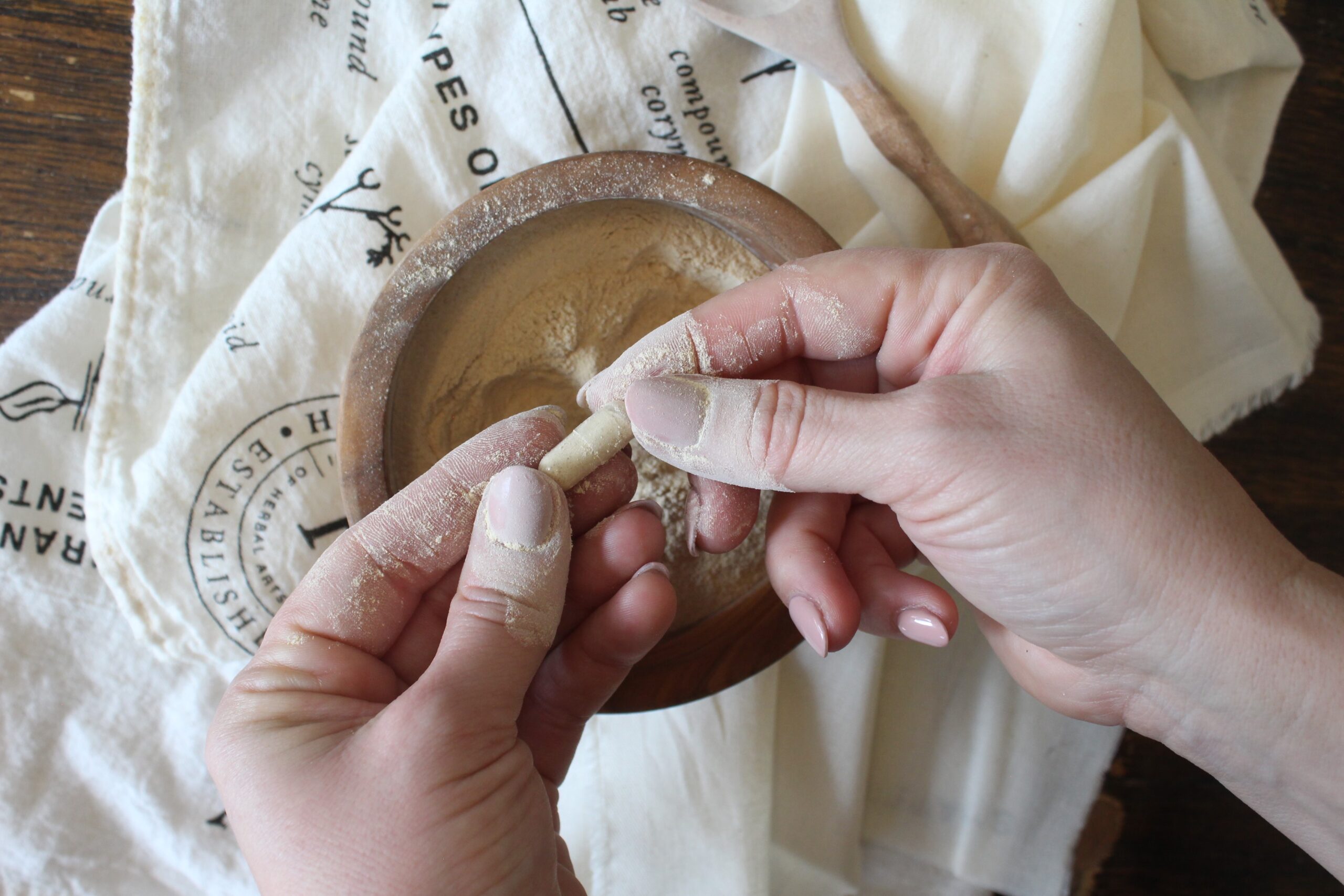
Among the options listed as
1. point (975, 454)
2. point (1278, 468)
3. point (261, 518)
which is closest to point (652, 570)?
point (975, 454)

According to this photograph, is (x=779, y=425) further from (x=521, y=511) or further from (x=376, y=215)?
(x=376, y=215)

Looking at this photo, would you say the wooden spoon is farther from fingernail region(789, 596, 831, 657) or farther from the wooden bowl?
fingernail region(789, 596, 831, 657)

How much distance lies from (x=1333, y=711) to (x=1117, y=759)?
0.46m

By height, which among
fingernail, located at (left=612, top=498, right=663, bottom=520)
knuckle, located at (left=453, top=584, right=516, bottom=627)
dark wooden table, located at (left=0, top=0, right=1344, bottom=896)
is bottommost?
dark wooden table, located at (left=0, top=0, right=1344, bottom=896)

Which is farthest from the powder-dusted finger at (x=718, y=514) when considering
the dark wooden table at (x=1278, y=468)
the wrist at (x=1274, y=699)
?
the dark wooden table at (x=1278, y=468)

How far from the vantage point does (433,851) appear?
1.51ft

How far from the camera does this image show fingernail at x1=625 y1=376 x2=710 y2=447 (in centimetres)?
54

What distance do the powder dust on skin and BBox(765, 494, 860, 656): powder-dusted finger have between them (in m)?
0.06

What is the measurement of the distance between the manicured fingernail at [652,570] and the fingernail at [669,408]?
0.40 feet

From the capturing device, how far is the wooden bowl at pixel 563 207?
63 cm

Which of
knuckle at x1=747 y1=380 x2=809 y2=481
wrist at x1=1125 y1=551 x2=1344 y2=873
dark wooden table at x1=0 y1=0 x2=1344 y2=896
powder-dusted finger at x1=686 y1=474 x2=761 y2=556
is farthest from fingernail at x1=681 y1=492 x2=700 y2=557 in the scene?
dark wooden table at x1=0 y1=0 x2=1344 y2=896

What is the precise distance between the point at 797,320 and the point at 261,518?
527mm

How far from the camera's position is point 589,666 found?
2.01ft

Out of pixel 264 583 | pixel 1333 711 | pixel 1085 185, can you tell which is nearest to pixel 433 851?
pixel 264 583
